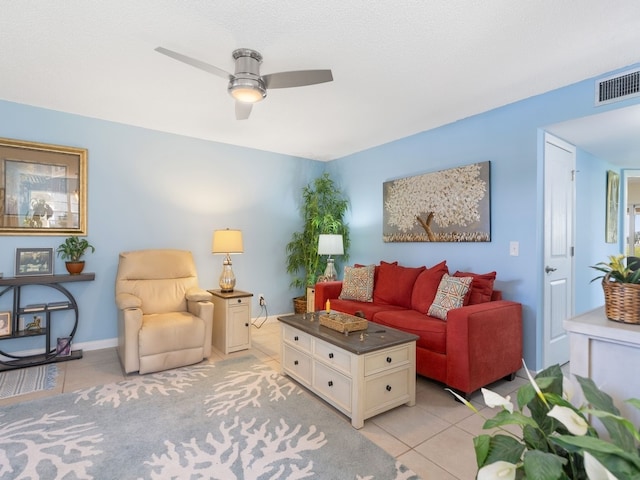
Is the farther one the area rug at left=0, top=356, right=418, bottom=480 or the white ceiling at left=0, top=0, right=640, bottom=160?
the white ceiling at left=0, top=0, right=640, bottom=160

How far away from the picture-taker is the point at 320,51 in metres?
2.31

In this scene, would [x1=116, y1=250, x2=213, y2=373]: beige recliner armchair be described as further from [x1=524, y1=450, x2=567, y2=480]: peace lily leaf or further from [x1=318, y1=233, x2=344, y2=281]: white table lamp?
[x1=524, y1=450, x2=567, y2=480]: peace lily leaf

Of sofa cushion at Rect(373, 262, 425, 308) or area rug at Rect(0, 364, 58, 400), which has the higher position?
sofa cushion at Rect(373, 262, 425, 308)

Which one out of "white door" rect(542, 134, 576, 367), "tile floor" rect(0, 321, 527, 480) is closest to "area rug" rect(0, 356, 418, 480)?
"tile floor" rect(0, 321, 527, 480)

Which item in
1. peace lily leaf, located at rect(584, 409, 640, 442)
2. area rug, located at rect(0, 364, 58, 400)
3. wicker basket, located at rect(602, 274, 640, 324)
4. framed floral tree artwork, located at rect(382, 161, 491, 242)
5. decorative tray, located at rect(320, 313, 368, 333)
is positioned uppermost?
framed floral tree artwork, located at rect(382, 161, 491, 242)

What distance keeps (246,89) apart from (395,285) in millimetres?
2361

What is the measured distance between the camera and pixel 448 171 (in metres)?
3.53

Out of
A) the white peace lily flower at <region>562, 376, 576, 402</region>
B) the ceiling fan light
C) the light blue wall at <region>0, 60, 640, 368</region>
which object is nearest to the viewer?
the white peace lily flower at <region>562, 376, 576, 402</region>

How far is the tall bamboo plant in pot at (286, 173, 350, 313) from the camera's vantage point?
191 inches

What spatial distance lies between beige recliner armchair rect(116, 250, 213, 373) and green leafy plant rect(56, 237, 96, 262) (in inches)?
14.6

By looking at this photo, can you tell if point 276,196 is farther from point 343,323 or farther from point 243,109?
point 343,323

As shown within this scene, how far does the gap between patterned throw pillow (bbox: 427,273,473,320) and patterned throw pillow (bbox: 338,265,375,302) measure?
91 cm

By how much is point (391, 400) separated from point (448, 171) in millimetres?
2396

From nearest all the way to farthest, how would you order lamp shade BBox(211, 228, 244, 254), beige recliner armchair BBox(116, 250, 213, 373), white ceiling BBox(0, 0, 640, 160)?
1. white ceiling BBox(0, 0, 640, 160)
2. beige recliner armchair BBox(116, 250, 213, 373)
3. lamp shade BBox(211, 228, 244, 254)
